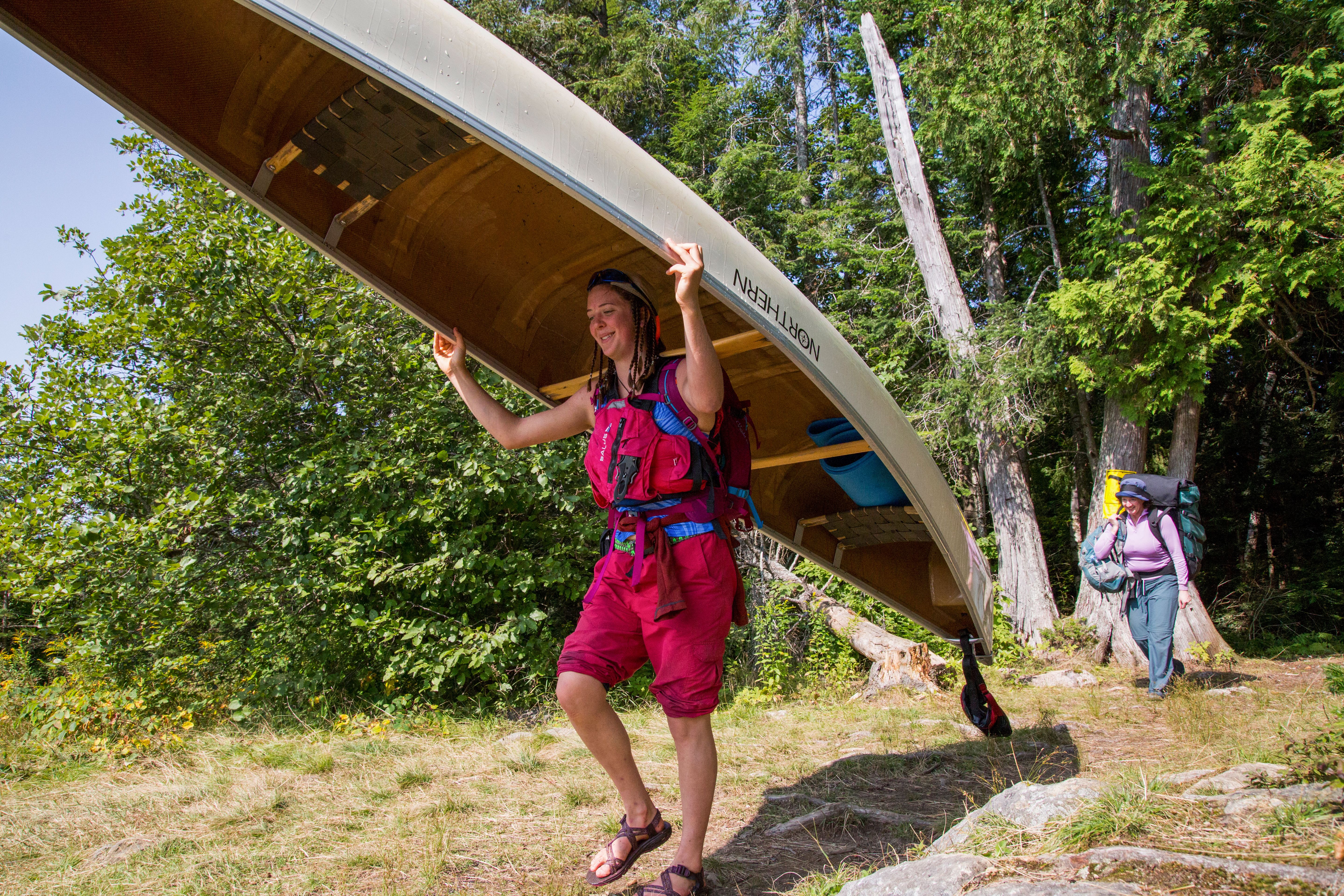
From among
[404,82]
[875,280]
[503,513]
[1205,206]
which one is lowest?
[503,513]

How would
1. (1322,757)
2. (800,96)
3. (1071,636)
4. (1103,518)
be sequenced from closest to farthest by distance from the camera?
(1322,757), (1103,518), (1071,636), (800,96)

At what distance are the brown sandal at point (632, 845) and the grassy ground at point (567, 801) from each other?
0.11 m

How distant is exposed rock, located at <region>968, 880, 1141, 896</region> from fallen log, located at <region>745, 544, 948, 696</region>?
5.38 m

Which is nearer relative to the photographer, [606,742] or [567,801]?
[606,742]

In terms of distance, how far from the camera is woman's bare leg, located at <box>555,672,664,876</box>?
244cm

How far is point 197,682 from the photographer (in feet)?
23.1

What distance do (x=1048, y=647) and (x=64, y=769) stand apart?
9.02m

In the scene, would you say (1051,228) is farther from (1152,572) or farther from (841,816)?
(841,816)

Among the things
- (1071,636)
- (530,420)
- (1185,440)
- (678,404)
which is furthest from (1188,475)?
(530,420)

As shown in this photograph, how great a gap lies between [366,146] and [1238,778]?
361cm

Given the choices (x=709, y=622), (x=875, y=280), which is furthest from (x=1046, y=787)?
(x=875, y=280)

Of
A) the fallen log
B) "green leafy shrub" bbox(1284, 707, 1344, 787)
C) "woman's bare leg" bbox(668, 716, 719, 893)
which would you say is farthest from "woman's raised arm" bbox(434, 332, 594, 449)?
the fallen log

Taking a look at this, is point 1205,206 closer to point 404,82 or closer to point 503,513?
point 503,513

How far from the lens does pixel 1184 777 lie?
263 cm
